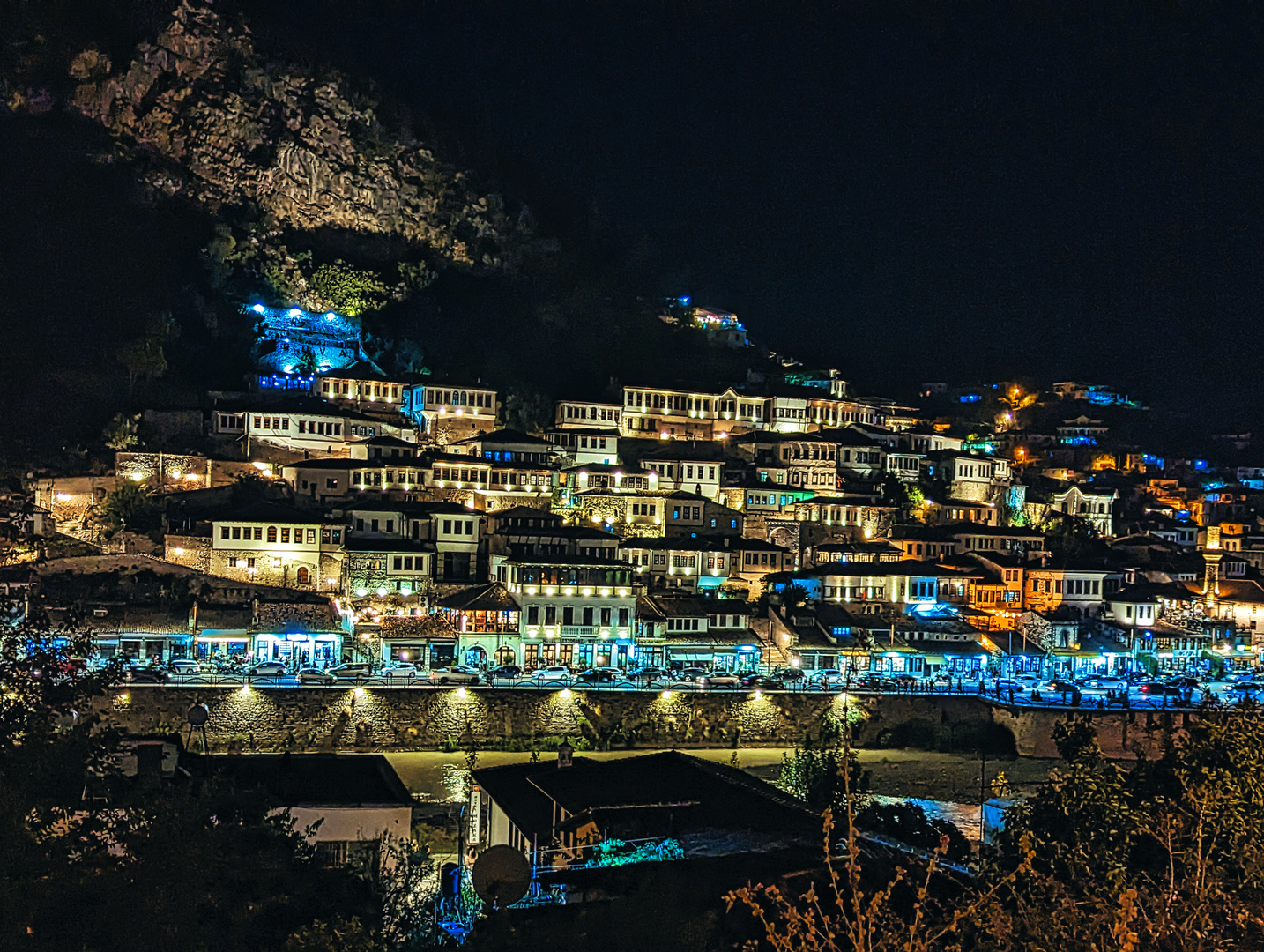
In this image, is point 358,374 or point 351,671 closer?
point 351,671

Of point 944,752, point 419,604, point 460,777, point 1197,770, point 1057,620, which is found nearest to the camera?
point 1197,770

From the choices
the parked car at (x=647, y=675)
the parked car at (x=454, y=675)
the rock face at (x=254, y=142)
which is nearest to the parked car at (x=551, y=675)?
the parked car at (x=454, y=675)

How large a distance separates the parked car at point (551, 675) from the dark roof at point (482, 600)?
260cm

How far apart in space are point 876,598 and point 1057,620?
642 cm

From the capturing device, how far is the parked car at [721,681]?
3419cm

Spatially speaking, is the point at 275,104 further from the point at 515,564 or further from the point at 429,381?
the point at 515,564

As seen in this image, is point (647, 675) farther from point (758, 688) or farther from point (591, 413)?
point (591, 413)

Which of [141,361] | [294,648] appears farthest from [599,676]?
[141,361]

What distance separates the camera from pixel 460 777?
27.8 metres

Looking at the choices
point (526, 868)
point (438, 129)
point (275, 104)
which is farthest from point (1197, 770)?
point (438, 129)

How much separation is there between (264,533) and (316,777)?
2176 cm

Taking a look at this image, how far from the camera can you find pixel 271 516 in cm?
3916

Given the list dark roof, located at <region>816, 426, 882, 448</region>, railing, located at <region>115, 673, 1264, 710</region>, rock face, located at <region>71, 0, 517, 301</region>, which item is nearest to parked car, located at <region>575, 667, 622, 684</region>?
railing, located at <region>115, 673, 1264, 710</region>

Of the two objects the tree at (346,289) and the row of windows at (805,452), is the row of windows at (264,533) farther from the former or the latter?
the tree at (346,289)
